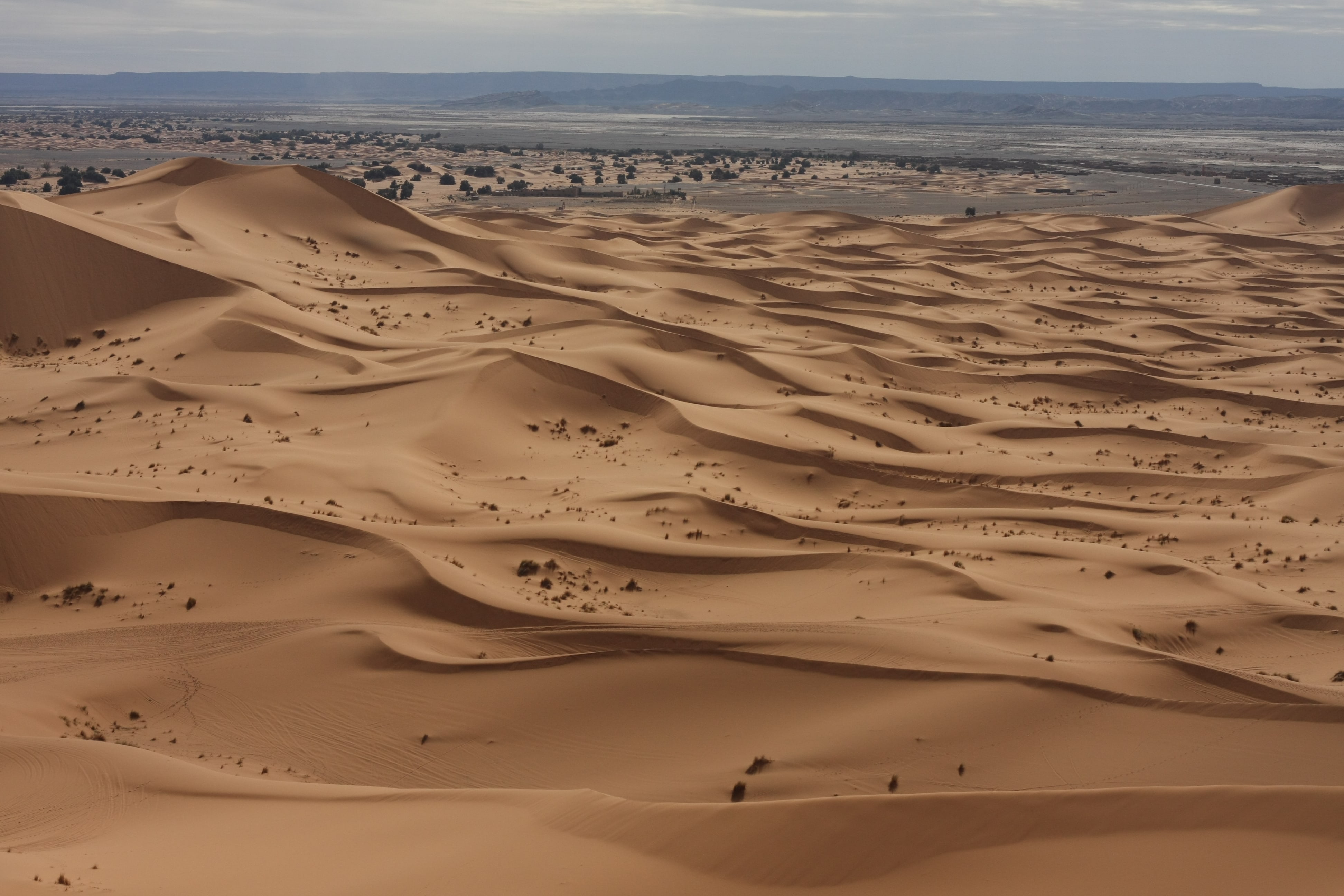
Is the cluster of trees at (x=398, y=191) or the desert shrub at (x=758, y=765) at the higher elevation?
the cluster of trees at (x=398, y=191)

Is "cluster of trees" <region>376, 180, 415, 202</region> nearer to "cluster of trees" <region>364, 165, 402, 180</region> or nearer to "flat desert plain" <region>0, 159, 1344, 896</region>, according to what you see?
"cluster of trees" <region>364, 165, 402, 180</region>

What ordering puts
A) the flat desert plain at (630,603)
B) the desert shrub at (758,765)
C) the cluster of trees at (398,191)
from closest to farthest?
the flat desert plain at (630,603), the desert shrub at (758,765), the cluster of trees at (398,191)

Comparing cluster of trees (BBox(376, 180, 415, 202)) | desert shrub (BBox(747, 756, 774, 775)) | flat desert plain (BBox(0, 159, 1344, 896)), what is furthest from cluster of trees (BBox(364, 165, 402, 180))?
desert shrub (BBox(747, 756, 774, 775))

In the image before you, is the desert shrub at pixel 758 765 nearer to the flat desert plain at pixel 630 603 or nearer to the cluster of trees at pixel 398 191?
the flat desert plain at pixel 630 603

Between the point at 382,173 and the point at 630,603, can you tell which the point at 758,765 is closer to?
the point at 630,603

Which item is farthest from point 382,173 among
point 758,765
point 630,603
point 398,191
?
point 758,765

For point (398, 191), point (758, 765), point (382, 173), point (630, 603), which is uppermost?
point (382, 173)

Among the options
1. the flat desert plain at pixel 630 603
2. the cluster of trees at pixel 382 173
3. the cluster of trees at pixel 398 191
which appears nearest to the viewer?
the flat desert plain at pixel 630 603

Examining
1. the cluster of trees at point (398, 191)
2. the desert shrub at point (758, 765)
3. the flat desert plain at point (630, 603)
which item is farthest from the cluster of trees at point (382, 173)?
the desert shrub at point (758, 765)

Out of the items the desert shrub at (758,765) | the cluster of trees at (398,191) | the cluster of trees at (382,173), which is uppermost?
the cluster of trees at (382,173)

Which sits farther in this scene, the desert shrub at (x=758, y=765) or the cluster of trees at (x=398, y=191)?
the cluster of trees at (x=398, y=191)
